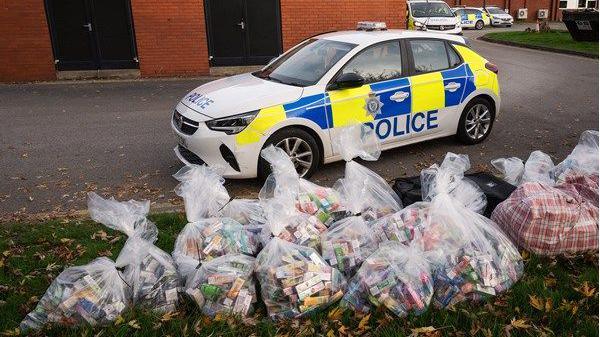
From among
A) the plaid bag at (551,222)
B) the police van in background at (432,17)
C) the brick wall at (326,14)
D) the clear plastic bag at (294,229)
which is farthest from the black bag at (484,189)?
the police van in background at (432,17)

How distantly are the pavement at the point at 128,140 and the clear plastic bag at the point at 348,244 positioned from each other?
1847 mm

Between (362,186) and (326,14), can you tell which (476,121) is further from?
(326,14)

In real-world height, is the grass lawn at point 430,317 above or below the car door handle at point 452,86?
below

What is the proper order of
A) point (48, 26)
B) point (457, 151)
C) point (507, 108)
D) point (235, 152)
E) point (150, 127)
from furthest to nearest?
point (48, 26) → point (507, 108) → point (150, 127) → point (457, 151) → point (235, 152)

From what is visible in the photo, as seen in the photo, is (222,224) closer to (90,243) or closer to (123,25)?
(90,243)

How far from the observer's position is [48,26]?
11.8 m

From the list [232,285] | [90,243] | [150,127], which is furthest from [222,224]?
[150,127]

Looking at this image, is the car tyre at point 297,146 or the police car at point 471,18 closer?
the car tyre at point 297,146

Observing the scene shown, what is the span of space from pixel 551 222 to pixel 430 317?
3.77 ft

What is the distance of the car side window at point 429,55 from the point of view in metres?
5.97

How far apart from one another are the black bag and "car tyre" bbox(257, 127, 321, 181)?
111 cm

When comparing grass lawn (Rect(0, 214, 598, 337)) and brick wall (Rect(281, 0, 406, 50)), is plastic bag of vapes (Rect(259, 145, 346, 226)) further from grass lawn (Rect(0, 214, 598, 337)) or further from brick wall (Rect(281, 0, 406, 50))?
brick wall (Rect(281, 0, 406, 50))

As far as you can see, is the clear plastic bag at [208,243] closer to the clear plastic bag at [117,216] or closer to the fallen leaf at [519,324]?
the clear plastic bag at [117,216]

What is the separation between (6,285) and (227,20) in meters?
9.83
